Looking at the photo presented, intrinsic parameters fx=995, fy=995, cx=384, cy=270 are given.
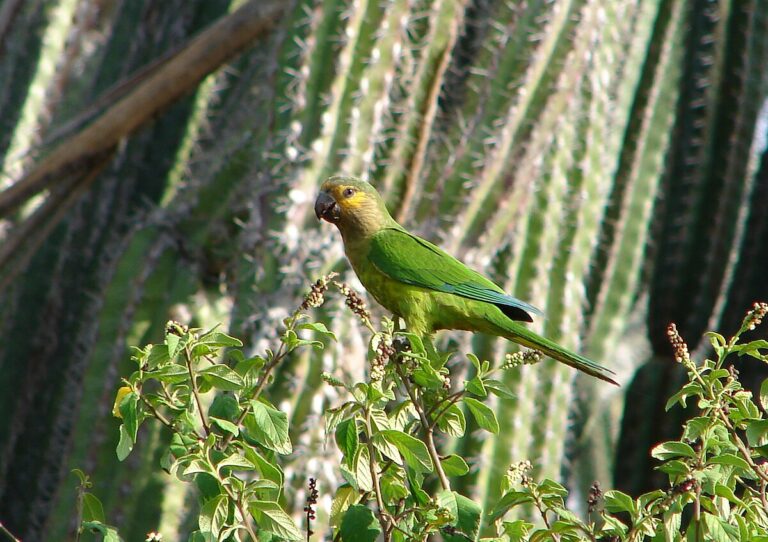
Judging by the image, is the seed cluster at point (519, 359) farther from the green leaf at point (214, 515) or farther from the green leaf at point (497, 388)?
the green leaf at point (214, 515)

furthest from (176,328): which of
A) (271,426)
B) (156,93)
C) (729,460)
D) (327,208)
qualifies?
(156,93)

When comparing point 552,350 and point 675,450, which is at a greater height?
point 552,350

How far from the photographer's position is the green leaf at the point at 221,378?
1263 mm

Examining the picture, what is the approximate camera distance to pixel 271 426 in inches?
47.8

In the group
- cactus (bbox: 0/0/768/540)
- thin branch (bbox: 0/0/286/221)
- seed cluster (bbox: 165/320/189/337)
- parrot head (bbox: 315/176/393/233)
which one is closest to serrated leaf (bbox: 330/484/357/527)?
seed cluster (bbox: 165/320/189/337)

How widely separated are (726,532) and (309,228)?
211 centimetres

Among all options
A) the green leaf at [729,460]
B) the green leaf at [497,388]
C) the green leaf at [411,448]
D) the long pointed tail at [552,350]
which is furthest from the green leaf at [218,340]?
the long pointed tail at [552,350]

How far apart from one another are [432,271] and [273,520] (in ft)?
3.49

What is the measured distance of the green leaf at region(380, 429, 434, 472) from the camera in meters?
1.22

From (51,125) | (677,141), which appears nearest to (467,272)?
(677,141)

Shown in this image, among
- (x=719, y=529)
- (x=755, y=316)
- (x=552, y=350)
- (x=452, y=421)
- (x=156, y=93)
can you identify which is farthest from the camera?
(x=156, y=93)

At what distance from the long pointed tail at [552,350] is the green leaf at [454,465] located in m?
0.49

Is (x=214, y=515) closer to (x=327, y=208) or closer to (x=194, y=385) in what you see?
(x=194, y=385)

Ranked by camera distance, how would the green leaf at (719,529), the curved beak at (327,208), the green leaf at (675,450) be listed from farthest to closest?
the curved beak at (327,208) → the green leaf at (675,450) → the green leaf at (719,529)
